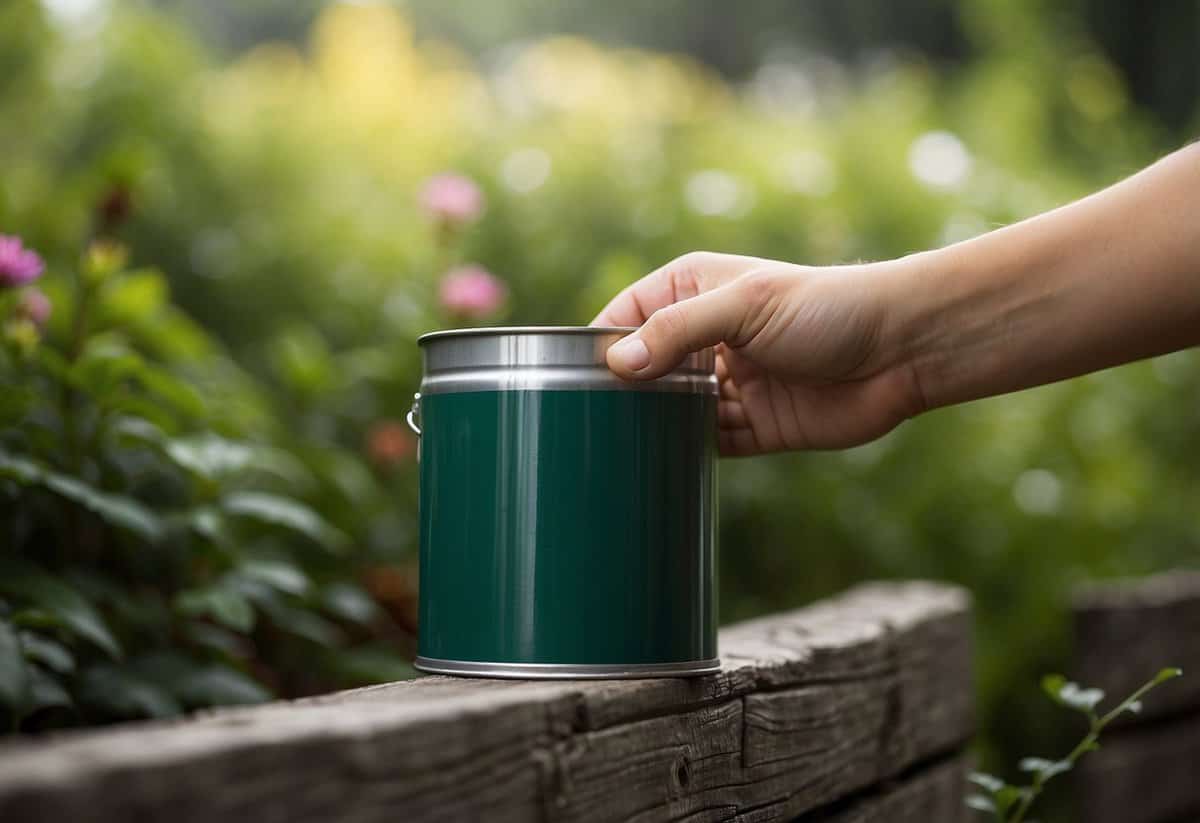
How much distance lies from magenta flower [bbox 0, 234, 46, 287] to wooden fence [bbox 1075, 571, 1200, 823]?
8.26ft

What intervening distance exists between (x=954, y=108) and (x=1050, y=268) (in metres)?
6.90

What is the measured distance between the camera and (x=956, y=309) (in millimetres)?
1773

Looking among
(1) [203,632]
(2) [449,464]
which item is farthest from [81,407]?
(2) [449,464]

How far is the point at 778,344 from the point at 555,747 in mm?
638

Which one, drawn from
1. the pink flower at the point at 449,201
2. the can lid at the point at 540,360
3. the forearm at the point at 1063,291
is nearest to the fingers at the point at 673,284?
the forearm at the point at 1063,291

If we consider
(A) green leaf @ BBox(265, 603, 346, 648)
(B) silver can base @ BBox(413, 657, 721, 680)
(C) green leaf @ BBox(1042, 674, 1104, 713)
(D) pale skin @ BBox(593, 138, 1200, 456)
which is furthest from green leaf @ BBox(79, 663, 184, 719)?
(C) green leaf @ BBox(1042, 674, 1104, 713)

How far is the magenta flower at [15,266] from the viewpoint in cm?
207

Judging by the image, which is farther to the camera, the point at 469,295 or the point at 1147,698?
the point at 1147,698

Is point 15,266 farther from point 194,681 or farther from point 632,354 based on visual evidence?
point 632,354

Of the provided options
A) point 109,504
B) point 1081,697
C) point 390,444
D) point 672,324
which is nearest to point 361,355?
point 390,444

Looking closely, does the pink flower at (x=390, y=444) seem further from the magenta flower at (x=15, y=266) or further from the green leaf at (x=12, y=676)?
the green leaf at (x=12, y=676)

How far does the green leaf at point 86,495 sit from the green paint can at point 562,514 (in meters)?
0.68

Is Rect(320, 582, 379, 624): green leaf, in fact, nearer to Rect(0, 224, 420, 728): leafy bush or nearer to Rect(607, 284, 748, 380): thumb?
Rect(0, 224, 420, 728): leafy bush

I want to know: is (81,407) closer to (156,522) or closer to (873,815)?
(156,522)
